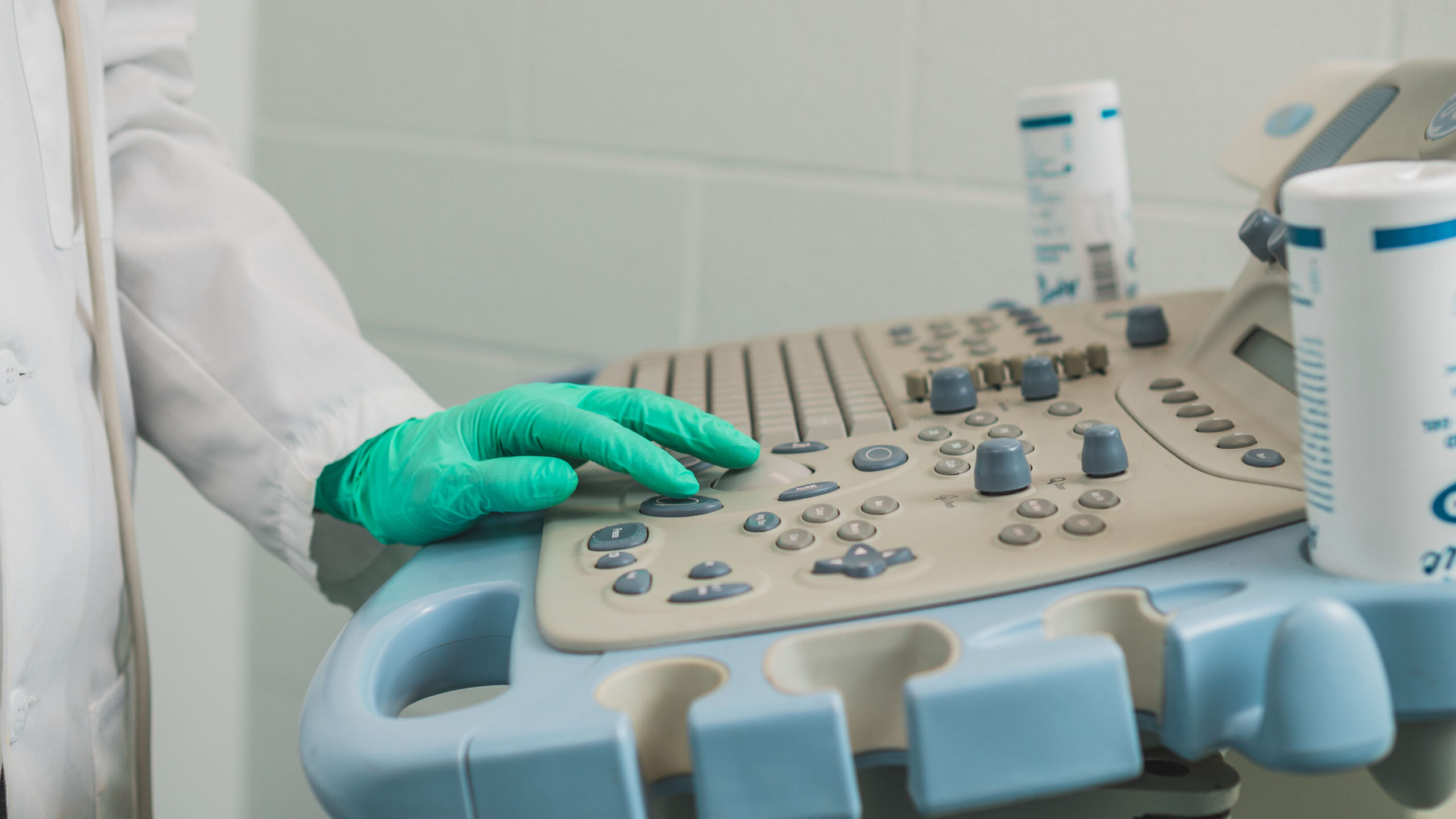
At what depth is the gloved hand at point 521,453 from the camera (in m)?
0.50

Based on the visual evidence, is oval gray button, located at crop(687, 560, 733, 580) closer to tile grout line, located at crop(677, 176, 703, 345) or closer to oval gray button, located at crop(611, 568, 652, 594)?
oval gray button, located at crop(611, 568, 652, 594)

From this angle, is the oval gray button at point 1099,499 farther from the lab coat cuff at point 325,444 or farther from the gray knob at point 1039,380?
the lab coat cuff at point 325,444

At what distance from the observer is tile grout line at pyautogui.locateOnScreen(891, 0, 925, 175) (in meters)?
1.15

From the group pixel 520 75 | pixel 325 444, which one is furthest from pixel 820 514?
pixel 520 75

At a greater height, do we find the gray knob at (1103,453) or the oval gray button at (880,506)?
the gray knob at (1103,453)

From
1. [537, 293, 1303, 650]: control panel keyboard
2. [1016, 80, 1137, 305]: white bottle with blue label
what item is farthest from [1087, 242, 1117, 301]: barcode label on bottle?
[537, 293, 1303, 650]: control panel keyboard

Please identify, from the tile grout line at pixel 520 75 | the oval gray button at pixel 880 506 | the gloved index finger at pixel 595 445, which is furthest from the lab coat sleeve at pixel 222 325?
the tile grout line at pixel 520 75

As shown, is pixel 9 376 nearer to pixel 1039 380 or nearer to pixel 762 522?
pixel 762 522

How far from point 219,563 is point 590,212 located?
0.76 meters

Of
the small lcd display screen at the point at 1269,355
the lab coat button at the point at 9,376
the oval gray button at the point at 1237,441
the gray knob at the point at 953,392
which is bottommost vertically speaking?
the oval gray button at the point at 1237,441

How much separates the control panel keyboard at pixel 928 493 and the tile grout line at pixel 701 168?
0.51 meters

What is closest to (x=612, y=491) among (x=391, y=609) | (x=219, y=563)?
(x=391, y=609)

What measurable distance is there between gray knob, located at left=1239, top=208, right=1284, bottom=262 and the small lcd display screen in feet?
0.13

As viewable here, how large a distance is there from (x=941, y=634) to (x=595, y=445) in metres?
0.24
